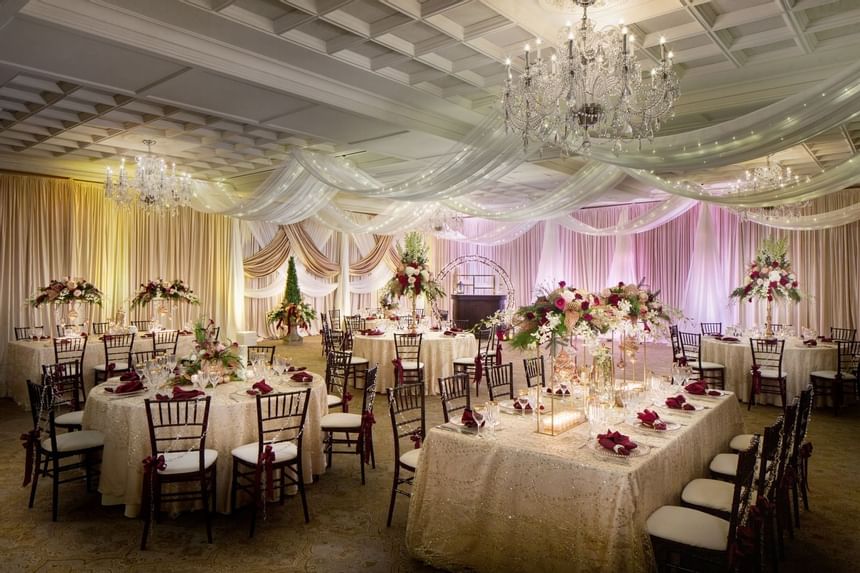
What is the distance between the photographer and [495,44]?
15.8ft

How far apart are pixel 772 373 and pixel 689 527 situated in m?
5.59

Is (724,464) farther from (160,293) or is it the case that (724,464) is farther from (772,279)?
(160,293)

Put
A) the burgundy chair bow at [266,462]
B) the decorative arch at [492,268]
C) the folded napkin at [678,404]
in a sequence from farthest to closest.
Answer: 1. the decorative arch at [492,268]
2. the folded napkin at [678,404]
3. the burgundy chair bow at [266,462]

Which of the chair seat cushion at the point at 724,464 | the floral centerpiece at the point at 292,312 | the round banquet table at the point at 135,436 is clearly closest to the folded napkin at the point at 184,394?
the round banquet table at the point at 135,436

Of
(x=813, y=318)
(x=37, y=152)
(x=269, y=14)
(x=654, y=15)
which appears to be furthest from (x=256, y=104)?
(x=813, y=318)

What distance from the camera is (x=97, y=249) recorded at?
1033 centimetres

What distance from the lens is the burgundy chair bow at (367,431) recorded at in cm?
519

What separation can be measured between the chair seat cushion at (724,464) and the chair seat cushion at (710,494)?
237mm

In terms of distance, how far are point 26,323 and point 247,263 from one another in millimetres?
4882

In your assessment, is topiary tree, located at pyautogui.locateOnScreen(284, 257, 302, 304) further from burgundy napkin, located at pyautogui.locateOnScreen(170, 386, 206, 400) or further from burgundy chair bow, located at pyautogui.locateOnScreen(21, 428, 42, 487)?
burgundy napkin, located at pyautogui.locateOnScreen(170, 386, 206, 400)

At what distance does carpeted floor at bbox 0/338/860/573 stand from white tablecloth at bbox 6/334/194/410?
2623 millimetres

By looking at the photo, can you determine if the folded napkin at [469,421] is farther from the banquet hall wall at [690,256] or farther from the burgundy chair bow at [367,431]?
the banquet hall wall at [690,256]

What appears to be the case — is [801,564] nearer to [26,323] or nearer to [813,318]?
[813,318]

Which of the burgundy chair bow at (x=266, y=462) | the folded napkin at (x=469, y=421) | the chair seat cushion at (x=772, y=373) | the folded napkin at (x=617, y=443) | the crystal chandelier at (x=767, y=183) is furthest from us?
the crystal chandelier at (x=767, y=183)
